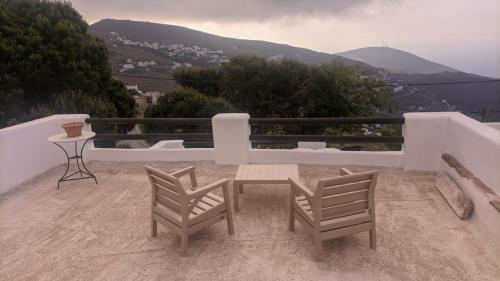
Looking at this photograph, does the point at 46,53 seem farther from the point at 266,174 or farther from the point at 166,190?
the point at 166,190

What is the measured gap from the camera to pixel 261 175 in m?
3.92

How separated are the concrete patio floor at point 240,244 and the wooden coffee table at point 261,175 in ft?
0.94

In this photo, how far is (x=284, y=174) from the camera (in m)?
3.91

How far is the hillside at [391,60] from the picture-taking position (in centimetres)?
2208

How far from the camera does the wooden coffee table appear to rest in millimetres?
3781

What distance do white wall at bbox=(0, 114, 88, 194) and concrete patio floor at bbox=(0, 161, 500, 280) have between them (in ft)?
1.26

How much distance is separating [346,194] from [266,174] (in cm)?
132

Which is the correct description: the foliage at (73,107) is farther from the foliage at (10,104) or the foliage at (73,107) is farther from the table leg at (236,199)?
the table leg at (236,199)

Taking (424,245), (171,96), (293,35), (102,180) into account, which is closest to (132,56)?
(171,96)

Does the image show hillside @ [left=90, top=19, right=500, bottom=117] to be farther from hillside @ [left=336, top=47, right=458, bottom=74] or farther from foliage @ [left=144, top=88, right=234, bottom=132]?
foliage @ [left=144, top=88, right=234, bottom=132]

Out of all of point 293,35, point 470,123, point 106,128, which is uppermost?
point 293,35

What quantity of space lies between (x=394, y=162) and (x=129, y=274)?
3.80 meters

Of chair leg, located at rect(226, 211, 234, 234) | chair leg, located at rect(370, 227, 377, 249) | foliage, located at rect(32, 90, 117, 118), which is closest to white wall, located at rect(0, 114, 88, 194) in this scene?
chair leg, located at rect(226, 211, 234, 234)

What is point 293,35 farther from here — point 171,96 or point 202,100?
point 171,96
